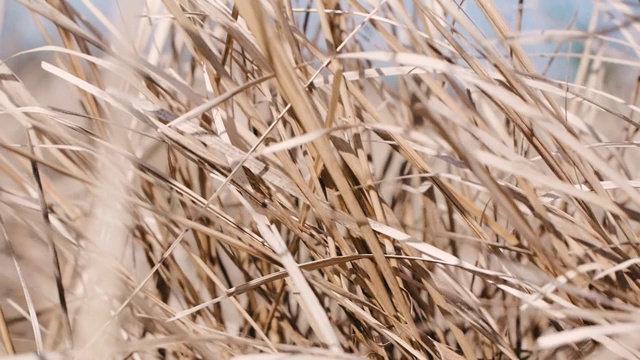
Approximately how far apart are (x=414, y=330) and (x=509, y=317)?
0.95 feet

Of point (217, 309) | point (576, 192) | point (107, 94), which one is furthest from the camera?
point (217, 309)

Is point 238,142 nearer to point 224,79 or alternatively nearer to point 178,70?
point 224,79

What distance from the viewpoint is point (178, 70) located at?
0.71m

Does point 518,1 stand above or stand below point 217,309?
above

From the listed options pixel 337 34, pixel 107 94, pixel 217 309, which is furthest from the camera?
pixel 217 309

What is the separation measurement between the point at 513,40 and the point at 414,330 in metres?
0.16

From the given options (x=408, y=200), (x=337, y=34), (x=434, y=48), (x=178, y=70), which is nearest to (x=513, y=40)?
(x=434, y=48)

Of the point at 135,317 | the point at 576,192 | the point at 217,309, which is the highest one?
the point at 576,192

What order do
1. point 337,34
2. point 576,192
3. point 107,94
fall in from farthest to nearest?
1. point 337,34
2. point 107,94
3. point 576,192

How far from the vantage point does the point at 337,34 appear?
21.8 inches

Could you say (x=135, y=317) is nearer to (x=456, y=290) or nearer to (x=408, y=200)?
(x=456, y=290)

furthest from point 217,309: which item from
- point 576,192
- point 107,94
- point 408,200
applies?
point 576,192

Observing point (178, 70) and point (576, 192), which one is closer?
point (576, 192)

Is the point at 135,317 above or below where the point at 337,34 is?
below
